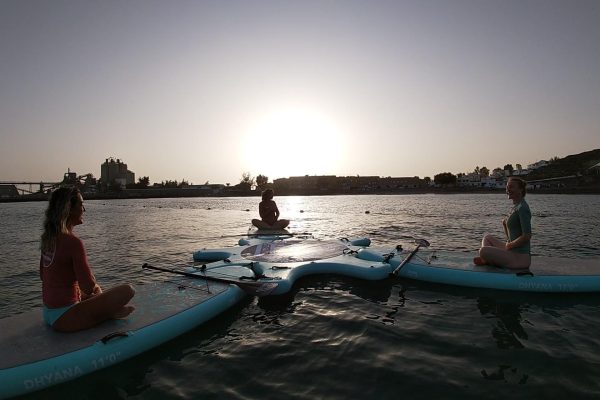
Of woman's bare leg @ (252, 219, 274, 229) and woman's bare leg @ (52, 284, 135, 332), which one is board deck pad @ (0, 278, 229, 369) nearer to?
woman's bare leg @ (52, 284, 135, 332)

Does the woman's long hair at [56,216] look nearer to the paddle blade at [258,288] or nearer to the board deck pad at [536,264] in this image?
the paddle blade at [258,288]

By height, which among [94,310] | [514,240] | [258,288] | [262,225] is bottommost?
[258,288]

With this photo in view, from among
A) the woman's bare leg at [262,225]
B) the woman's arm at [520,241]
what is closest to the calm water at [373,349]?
the woman's arm at [520,241]

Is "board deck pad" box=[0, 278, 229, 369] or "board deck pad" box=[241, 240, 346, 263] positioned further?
"board deck pad" box=[241, 240, 346, 263]

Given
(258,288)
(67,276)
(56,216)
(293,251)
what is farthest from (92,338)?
(293,251)

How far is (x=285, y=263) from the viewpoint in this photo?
36.6ft

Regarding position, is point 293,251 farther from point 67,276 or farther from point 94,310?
point 67,276

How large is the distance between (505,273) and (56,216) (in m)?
10.2

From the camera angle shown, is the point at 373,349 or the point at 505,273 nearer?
the point at 373,349

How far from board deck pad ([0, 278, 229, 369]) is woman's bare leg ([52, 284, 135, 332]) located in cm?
12

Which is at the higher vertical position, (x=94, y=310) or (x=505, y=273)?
(x=94, y=310)

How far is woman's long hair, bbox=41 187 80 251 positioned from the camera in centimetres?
544

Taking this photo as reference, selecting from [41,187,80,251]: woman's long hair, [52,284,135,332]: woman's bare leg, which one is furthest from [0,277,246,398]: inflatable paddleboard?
[41,187,80,251]: woman's long hair

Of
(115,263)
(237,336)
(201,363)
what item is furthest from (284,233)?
(201,363)
